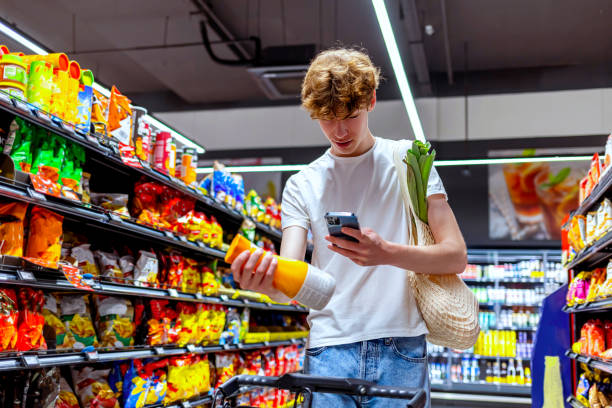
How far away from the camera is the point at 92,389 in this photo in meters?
3.70

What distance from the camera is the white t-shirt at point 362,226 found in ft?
5.59

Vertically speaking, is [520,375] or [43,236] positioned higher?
[43,236]

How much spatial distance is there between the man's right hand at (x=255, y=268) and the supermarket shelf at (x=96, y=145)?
179 cm

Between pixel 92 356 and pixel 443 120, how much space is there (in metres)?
8.89

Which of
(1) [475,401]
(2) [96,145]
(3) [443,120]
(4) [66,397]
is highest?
(3) [443,120]

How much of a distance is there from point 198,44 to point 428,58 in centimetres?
376

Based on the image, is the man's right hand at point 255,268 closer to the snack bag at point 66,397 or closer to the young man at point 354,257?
the young man at point 354,257

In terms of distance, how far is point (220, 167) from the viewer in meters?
5.32

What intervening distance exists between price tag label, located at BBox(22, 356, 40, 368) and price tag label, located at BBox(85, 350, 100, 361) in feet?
1.44

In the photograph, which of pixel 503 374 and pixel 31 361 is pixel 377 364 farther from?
pixel 503 374

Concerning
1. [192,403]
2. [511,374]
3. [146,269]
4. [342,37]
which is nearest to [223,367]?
[192,403]

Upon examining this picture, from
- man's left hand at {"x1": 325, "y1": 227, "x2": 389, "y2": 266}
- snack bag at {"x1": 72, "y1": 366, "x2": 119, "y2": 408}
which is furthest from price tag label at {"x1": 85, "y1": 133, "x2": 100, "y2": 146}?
man's left hand at {"x1": 325, "y1": 227, "x2": 389, "y2": 266}

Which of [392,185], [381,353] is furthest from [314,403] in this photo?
[392,185]

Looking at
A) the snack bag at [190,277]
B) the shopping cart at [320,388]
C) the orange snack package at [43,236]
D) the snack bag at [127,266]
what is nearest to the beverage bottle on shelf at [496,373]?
the snack bag at [190,277]
